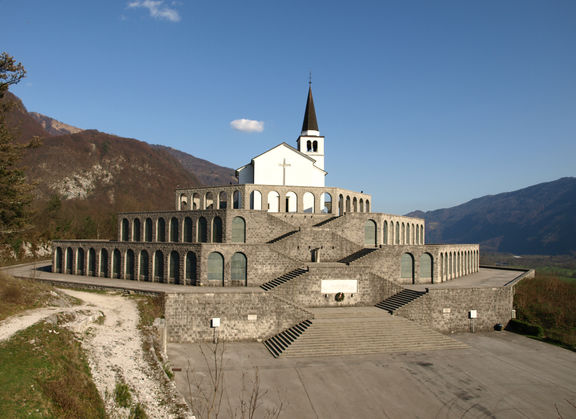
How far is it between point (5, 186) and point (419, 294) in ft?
100

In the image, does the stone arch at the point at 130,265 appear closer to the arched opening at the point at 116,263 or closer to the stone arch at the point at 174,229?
the arched opening at the point at 116,263

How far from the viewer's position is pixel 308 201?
42.7 metres

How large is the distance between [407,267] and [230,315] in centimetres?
1694

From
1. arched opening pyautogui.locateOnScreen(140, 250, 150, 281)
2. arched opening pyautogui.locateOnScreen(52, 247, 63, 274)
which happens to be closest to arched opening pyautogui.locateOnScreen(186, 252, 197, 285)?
arched opening pyautogui.locateOnScreen(140, 250, 150, 281)

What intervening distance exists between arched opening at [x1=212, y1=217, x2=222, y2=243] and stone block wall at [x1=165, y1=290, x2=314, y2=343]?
29.6 ft

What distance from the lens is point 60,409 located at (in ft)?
38.0

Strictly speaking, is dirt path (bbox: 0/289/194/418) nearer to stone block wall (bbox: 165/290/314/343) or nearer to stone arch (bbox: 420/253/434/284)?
stone block wall (bbox: 165/290/314/343)

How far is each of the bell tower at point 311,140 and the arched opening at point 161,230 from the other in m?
23.9

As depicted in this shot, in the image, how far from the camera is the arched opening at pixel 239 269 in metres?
31.2

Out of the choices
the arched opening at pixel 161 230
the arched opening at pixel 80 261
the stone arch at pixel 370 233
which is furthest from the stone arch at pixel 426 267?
the arched opening at pixel 80 261

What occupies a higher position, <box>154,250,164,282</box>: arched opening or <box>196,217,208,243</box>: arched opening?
<box>196,217,208,243</box>: arched opening

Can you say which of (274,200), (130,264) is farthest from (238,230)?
(130,264)

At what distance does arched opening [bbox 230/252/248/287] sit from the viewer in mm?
31203

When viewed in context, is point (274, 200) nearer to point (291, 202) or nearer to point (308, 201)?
point (291, 202)
